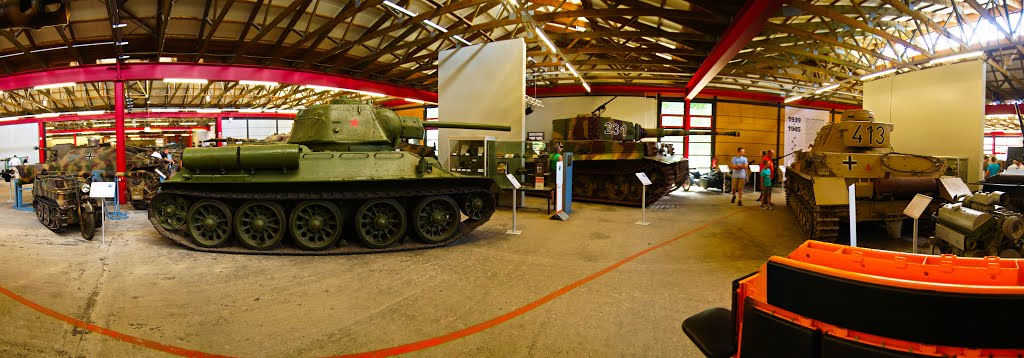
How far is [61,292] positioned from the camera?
15.0 ft

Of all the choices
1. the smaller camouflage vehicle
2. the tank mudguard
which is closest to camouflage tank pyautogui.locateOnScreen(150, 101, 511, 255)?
the smaller camouflage vehicle

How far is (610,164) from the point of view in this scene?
12.6 metres

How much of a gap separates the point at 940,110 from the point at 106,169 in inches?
744

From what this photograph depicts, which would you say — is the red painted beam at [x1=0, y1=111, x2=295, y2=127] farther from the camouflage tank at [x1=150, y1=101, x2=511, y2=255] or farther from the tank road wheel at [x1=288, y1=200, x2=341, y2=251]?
the tank road wheel at [x1=288, y1=200, x2=341, y2=251]

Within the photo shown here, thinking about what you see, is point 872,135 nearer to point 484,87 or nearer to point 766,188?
point 766,188

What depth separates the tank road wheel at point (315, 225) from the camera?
6.50 m

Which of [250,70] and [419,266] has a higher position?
[250,70]

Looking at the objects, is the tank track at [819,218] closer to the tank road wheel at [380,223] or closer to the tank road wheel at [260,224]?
the tank road wheel at [380,223]

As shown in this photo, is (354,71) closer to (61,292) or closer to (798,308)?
(61,292)

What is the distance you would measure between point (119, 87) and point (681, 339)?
14294mm

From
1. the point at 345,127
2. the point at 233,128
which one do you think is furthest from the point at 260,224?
the point at 233,128

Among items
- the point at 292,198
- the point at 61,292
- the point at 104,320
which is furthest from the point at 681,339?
the point at 61,292

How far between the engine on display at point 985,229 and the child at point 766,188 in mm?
6791

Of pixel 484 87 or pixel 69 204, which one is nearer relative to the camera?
pixel 69 204
